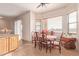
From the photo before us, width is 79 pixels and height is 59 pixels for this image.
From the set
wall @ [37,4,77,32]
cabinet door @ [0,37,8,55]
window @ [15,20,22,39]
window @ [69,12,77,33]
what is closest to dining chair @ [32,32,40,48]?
window @ [15,20,22,39]

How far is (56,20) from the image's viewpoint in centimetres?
244

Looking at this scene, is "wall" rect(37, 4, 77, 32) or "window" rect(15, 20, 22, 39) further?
"window" rect(15, 20, 22, 39)

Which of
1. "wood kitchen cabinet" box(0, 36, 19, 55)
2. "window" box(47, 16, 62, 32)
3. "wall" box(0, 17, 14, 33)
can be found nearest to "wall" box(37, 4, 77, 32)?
"window" box(47, 16, 62, 32)

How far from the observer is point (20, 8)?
245 cm

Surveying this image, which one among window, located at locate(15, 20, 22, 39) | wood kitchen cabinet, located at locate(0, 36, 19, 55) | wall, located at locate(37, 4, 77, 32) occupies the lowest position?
wood kitchen cabinet, located at locate(0, 36, 19, 55)

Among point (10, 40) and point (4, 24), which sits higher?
point (4, 24)

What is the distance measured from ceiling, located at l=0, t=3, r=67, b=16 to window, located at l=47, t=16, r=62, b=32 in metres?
0.24

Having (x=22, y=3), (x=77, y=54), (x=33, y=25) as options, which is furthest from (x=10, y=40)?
(x=77, y=54)

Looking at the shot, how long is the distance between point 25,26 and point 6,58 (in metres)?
0.81

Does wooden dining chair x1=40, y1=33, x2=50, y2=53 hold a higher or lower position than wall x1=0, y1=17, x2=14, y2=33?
lower

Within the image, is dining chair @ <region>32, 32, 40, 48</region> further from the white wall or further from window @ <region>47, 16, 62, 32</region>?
window @ <region>47, 16, 62, 32</region>

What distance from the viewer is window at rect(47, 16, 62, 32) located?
2.43 metres

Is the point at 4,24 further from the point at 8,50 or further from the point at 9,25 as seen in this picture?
the point at 8,50

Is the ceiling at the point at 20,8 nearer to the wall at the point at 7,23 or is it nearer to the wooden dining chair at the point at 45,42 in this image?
the wall at the point at 7,23
